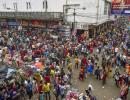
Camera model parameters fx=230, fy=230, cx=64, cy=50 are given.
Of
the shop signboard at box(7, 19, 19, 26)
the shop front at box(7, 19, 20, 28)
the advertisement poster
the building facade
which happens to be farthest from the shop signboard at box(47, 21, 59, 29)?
the advertisement poster

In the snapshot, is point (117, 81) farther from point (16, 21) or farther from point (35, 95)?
point (16, 21)

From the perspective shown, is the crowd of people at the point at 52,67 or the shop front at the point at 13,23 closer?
the crowd of people at the point at 52,67

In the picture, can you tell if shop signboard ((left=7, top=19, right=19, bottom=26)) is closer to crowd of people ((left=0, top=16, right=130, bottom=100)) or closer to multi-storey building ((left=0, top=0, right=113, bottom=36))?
multi-storey building ((left=0, top=0, right=113, bottom=36))

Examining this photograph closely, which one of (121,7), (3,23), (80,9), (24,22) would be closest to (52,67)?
(121,7)

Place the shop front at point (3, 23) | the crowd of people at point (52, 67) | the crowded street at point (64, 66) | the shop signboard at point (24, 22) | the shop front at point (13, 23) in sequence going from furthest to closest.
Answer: the shop front at point (3, 23), the shop front at point (13, 23), the shop signboard at point (24, 22), the crowded street at point (64, 66), the crowd of people at point (52, 67)

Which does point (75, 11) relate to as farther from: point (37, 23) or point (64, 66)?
point (64, 66)

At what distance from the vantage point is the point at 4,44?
29156mm

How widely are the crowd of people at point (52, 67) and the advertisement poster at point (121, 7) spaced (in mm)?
4543

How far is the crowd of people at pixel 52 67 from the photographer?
15531mm

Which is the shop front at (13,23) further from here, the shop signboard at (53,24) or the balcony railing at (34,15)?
the shop signboard at (53,24)

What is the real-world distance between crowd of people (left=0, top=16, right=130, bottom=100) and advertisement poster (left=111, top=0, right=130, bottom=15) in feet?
14.9

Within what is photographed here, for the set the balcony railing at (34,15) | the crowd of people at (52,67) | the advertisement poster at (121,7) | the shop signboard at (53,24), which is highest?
the advertisement poster at (121,7)

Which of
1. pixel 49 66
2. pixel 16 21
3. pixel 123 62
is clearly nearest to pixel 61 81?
pixel 49 66

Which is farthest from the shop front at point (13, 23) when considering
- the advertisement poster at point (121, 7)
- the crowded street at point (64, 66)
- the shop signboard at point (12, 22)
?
the advertisement poster at point (121, 7)
